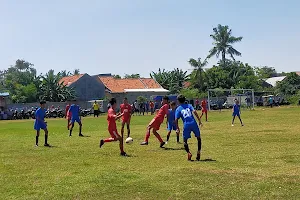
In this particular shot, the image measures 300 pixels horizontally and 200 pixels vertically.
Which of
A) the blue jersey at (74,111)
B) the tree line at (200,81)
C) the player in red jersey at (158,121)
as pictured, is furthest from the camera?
the tree line at (200,81)

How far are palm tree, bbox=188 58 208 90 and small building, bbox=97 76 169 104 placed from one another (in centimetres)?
748

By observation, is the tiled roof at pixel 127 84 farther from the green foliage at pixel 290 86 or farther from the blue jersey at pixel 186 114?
the blue jersey at pixel 186 114

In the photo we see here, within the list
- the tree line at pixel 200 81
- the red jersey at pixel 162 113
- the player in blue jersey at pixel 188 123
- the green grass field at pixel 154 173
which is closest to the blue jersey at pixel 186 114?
A: the player in blue jersey at pixel 188 123

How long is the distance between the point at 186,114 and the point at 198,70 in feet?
237

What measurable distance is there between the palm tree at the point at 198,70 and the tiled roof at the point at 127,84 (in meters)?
7.73

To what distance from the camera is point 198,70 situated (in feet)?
277

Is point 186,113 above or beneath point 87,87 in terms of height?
beneath

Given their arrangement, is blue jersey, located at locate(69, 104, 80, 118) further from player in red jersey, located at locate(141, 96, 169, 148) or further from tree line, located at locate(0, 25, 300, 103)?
tree line, located at locate(0, 25, 300, 103)

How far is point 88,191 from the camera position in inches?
348

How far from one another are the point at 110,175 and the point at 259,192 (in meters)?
3.63

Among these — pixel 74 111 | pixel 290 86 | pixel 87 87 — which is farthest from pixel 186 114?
pixel 290 86

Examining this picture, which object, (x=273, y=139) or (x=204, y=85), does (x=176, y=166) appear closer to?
(x=273, y=139)

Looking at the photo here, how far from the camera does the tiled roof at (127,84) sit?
268 ft

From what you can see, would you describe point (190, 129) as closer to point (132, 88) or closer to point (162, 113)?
point (162, 113)
